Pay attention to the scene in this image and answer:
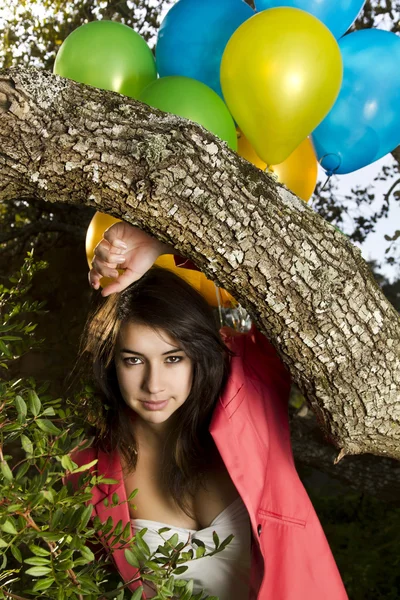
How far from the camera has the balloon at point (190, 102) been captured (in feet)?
4.68

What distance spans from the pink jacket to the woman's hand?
452 mm

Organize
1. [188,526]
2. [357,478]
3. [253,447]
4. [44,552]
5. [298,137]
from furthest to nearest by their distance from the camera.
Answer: [357,478]
[188,526]
[253,447]
[298,137]
[44,552]

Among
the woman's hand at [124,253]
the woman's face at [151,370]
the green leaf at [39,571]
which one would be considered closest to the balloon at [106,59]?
the woman's hand at [124,253]

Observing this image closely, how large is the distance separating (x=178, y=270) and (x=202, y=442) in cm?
49

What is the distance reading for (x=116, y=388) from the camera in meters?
1.82

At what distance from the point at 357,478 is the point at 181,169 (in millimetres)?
2233

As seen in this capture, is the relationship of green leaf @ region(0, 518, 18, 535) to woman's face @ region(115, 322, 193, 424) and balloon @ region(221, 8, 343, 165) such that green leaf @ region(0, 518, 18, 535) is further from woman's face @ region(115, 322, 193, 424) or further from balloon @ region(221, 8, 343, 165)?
balloon @ region(221, 8, 343, 165)

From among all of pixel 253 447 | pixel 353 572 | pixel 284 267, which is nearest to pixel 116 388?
pixel 253 447

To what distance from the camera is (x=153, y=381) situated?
5.15ft

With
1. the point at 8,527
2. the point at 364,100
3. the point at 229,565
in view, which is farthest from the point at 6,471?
the point at 364,100

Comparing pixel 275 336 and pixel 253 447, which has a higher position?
pixel 275 336

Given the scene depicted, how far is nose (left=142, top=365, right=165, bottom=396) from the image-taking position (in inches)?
61.7

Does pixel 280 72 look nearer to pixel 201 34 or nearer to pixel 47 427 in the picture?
pixel 201 34

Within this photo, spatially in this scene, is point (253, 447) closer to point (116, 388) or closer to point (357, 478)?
point (116, 388)
